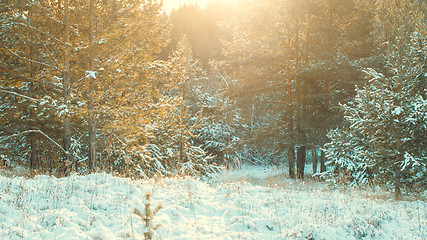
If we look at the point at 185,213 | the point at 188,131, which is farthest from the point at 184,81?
the point at 185,213

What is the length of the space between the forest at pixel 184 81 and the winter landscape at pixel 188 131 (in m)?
0.06

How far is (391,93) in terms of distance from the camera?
8562 millimetres

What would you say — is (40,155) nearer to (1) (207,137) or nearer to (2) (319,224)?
(2) (319,224)

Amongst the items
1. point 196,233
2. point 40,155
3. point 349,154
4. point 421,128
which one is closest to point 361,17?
point 349,154

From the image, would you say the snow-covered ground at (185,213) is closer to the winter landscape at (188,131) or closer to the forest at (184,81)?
the winter landscape at (188,131)

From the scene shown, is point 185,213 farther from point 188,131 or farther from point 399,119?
point 188,131

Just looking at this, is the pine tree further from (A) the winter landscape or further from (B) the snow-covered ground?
(B) the snow-covered ground

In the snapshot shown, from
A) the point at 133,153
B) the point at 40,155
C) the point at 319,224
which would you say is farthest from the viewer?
the point at 40,155

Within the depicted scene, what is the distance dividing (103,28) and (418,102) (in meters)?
9.90

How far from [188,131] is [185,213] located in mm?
8062

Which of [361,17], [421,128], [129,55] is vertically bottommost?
[421,128]

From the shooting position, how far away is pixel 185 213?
559 centimetres

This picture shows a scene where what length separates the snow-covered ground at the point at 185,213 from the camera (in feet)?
14.3

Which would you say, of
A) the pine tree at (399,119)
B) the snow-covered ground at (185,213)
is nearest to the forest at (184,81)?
the pine tree at (399,119)
